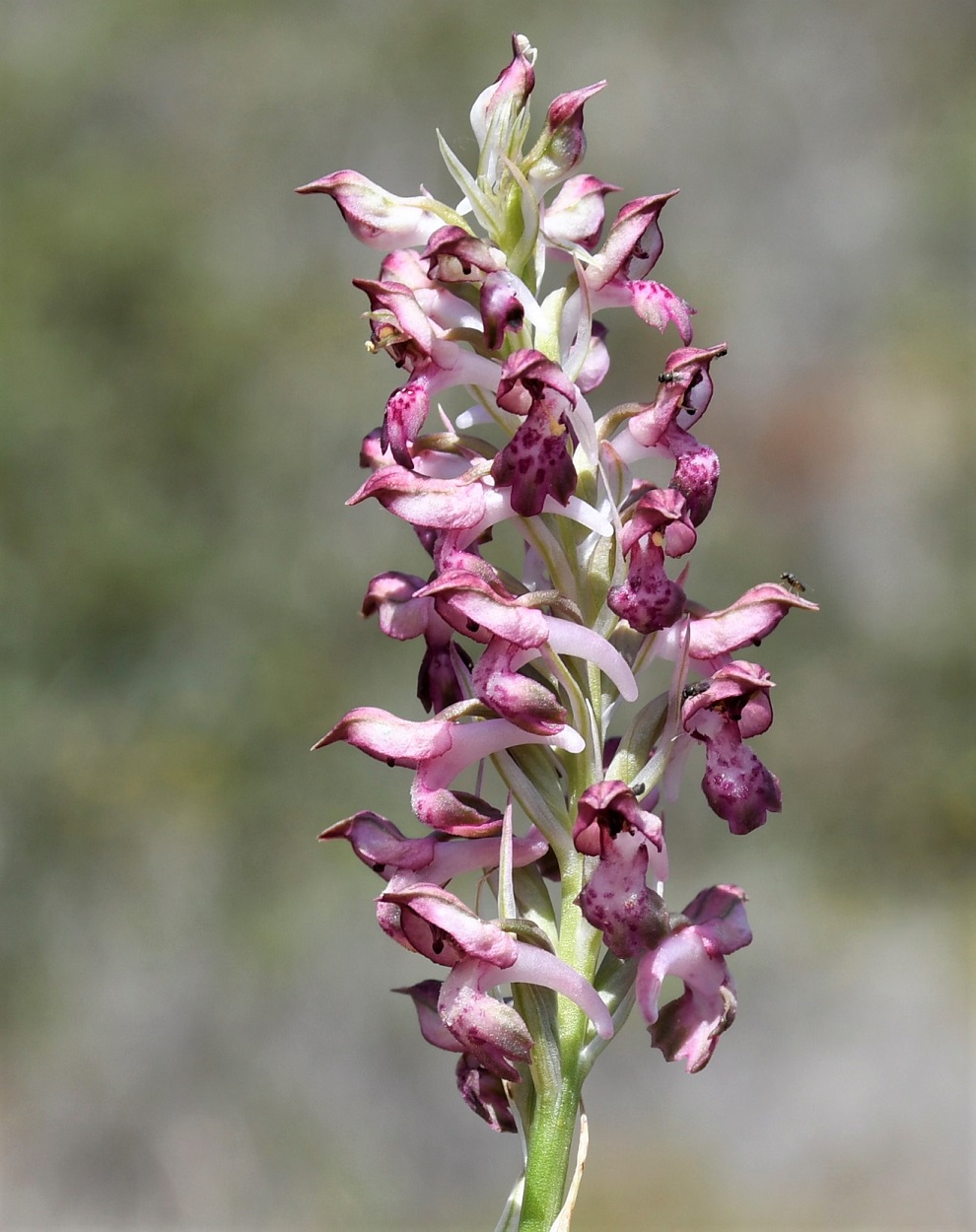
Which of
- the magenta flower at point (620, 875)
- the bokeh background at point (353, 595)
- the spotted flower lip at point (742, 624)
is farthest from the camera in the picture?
the bokeh background at point (353, 595)

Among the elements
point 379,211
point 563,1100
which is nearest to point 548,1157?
point 563,1100

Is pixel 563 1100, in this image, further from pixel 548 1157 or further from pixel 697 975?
pixel 697 975

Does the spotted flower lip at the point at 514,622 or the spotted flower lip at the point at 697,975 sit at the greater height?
the spotted flower lip at the point at 514,622

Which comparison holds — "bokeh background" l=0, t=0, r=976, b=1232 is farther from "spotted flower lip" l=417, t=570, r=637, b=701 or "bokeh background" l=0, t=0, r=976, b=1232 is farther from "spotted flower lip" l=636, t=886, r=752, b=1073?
"spotted flower lip" l=417, t=570, r=637, b=701

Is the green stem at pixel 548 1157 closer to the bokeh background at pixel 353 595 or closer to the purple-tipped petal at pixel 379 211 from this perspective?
the purple-tipped petal at pixel 379 211

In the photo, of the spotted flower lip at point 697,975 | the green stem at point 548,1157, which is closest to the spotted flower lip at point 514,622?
the spotted flower lip at point 697,975

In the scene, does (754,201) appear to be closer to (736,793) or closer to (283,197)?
(283,197)
